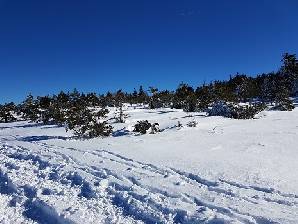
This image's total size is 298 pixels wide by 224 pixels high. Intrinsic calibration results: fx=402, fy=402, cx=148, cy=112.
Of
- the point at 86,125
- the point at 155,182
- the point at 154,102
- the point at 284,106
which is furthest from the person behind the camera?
the point at 154,102

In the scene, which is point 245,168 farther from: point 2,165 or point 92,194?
point 2,165

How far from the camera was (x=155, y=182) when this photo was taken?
9.75m

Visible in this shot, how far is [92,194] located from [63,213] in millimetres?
1276

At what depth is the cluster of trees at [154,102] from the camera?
22844 mm

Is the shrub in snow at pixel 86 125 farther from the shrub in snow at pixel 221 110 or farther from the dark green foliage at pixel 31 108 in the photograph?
the dark green foliage at pixel 31 108

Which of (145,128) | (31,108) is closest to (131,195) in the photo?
(145,128)

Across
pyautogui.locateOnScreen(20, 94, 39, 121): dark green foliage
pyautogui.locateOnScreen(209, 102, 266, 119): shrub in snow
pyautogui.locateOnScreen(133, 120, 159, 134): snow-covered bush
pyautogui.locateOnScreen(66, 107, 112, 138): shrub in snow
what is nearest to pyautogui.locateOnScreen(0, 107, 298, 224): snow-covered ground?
pyautogui.locateOnScreen(133, 120, 159, 134): snow-covered bush

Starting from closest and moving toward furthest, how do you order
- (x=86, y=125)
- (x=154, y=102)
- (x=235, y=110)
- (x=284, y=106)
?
1. (x=86, y=125)
2. (x=235, y=110)
3. (x=284, y=106)
4. (x=154, y=102)

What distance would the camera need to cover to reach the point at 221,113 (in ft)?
Result: 97.0

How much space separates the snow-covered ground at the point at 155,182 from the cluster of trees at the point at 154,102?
6.74 metres

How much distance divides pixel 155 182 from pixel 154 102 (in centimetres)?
4067

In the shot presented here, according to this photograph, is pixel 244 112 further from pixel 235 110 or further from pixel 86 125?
pixel 86 125

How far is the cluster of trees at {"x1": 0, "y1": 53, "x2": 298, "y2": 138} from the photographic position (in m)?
22.8

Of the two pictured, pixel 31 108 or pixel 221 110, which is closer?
pixel 221 110
